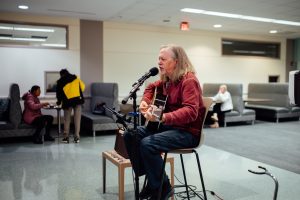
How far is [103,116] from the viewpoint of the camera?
652 cm

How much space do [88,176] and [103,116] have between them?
2972mm

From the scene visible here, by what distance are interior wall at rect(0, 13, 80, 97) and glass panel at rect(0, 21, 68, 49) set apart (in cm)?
13

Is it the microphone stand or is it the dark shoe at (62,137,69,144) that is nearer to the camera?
the microphone stand

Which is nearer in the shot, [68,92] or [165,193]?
[165,193]

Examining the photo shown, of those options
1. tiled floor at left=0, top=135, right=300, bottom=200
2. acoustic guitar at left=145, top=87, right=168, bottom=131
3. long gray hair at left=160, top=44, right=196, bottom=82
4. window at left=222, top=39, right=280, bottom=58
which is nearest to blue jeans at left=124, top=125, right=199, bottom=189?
acoustic guitar at left=145, top=87, right=168, bottom=131

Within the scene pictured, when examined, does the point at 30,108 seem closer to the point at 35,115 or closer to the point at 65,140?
the point at 35,115

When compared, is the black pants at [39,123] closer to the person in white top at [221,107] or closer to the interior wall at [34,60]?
the interior wall at [34,60]

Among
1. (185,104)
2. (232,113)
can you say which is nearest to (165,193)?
(185,104)

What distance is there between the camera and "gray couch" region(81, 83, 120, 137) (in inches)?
245

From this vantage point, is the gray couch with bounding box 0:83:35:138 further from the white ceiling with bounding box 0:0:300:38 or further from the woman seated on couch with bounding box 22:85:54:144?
the white ceiling with bounding box 0:0:300:38

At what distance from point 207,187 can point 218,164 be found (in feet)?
3.23

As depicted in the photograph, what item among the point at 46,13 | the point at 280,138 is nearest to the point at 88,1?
the point at 46,13

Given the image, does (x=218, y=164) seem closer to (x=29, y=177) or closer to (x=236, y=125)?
(x=29, y=177)

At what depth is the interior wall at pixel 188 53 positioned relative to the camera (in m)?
7.94
